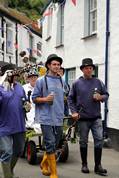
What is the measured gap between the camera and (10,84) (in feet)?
24.8

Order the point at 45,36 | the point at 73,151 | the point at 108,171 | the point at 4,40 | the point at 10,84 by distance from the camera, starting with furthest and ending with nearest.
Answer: the point at 4,40, the point at 45,36, the point at 73,151, the point at 108,171, the point at 10,84

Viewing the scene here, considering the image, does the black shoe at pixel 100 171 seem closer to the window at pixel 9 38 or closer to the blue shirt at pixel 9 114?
the blue shirt at pixel 9 114

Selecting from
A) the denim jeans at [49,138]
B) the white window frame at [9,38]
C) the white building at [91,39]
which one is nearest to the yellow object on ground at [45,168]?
the denim jeans at [49,138]

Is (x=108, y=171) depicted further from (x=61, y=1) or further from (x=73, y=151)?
(x=61, y=1)

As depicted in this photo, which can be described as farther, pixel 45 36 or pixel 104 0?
pixel 45 36

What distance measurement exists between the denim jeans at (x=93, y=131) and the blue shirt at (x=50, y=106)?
88 cm

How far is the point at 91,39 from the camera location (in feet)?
47.3

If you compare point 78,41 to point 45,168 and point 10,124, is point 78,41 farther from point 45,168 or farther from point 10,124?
point 10,124

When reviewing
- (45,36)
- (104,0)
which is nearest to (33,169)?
(104,0)

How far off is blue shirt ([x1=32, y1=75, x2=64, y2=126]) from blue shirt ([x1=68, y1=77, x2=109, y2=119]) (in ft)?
2.59

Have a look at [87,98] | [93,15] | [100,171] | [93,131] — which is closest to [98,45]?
[93,15]

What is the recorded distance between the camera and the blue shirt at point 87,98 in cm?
888

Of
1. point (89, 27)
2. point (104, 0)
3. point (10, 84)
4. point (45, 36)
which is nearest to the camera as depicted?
point (10, 84)

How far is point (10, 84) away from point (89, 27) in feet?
25.7
